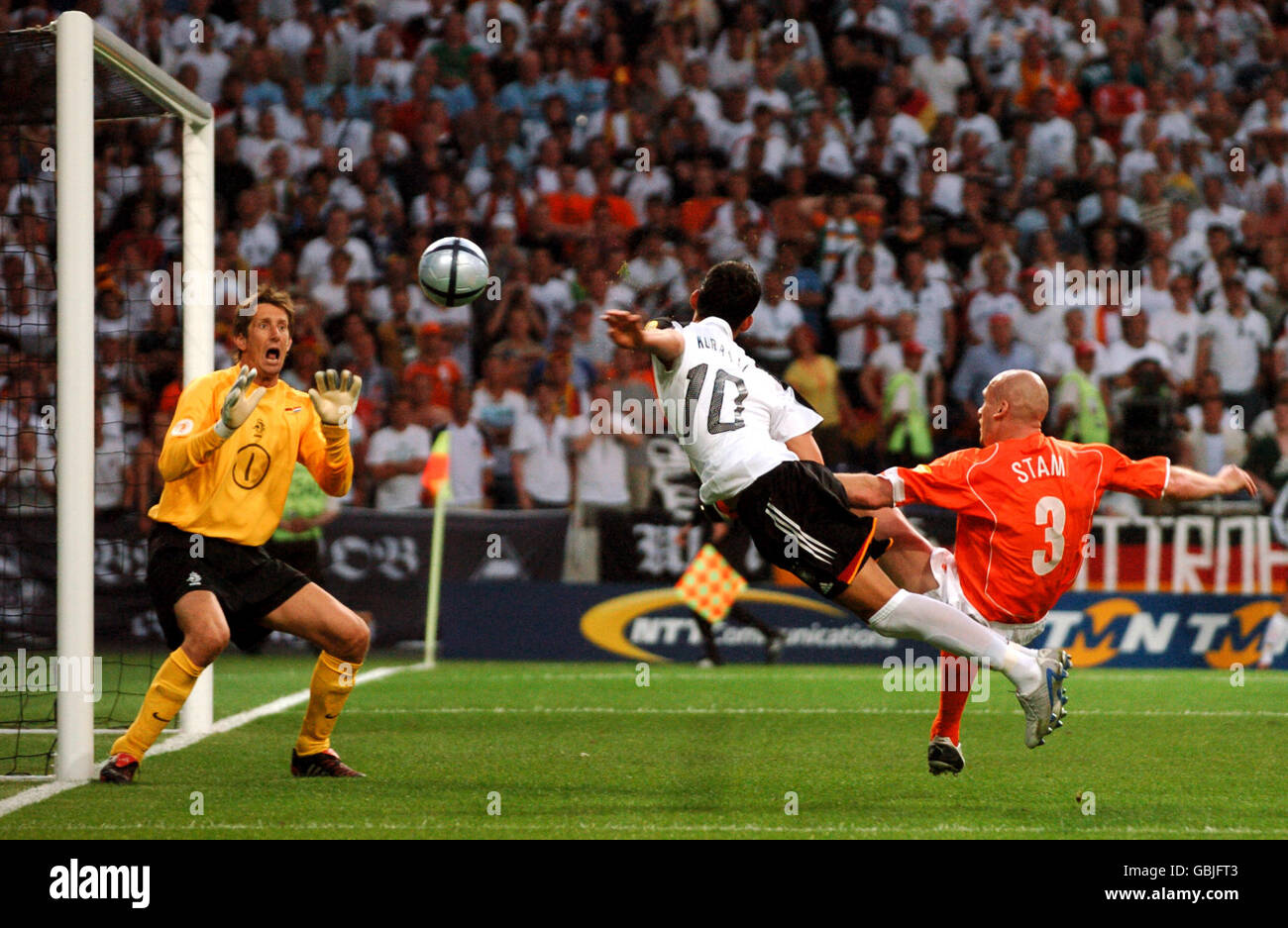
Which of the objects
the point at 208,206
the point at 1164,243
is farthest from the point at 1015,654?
the point at 1164,243

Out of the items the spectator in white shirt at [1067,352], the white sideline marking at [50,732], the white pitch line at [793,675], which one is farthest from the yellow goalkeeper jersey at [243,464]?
the spectator in white shirt at [1067,352]

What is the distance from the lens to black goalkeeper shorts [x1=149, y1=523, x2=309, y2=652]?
6871 millimetres

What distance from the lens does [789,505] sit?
645cm

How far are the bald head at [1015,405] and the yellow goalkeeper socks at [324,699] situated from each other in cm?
301

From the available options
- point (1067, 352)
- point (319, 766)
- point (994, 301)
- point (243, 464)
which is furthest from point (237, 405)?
point (994, 301)

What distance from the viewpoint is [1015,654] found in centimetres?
627

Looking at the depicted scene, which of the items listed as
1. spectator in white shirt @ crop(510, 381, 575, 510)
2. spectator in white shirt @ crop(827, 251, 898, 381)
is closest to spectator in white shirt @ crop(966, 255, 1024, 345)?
spectator in white shirt @ crop(827, 251, 898, 381)

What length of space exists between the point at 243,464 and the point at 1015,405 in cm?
340

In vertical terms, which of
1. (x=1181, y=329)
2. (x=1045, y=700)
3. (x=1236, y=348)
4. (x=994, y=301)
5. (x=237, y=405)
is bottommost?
(x=1045, y=700)

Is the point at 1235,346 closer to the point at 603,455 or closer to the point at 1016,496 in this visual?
the point at 603,455

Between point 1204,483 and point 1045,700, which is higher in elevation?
point 1204,483

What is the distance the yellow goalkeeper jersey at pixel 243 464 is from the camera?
6840 millimetres

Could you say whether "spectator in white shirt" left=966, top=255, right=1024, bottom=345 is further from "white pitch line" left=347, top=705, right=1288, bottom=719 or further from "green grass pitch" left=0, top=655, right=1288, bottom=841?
"white pitch line" left=347, top=705, right=1288, bottom=719

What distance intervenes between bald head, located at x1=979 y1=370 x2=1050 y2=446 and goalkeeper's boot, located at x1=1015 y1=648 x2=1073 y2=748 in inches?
42.8
